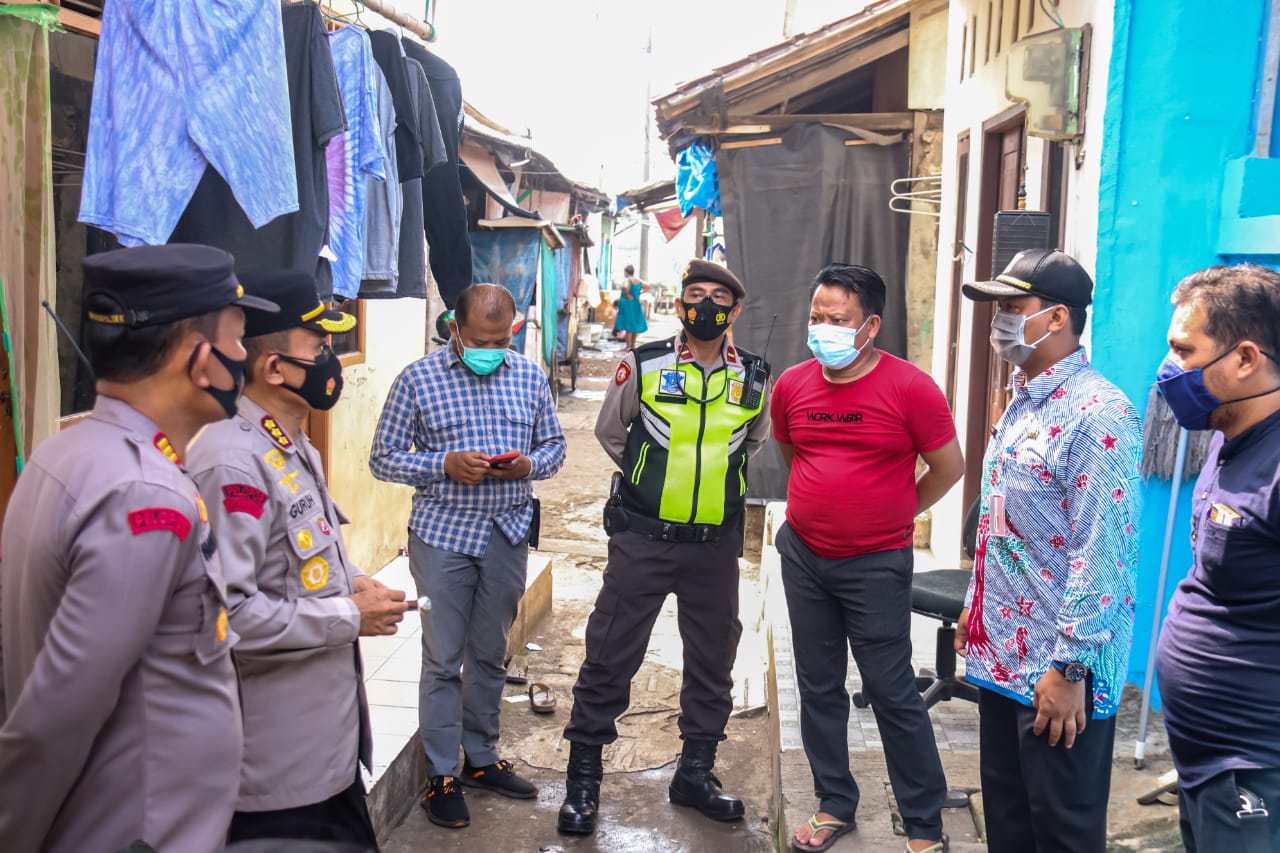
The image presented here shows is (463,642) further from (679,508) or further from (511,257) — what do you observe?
(511,257)

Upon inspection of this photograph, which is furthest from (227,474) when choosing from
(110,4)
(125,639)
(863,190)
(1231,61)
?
(863,190)

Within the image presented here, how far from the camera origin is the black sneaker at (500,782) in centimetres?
462

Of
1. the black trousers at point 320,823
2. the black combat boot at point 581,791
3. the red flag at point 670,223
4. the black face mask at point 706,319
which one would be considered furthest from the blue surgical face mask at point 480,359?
the red flag at point 670,223

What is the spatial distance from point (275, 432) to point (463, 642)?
1877 mm

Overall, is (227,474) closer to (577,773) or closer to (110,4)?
(110,4)

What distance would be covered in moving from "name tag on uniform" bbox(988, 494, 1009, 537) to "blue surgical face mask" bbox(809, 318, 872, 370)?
0.81m

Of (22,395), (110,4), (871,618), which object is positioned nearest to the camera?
(22,395)

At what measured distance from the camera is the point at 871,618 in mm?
3654

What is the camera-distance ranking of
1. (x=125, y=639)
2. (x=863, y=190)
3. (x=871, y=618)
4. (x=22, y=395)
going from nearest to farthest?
(x=125, y=639) < (x=22, y=395) < (x=871, y=618) < (x=863, y=190)

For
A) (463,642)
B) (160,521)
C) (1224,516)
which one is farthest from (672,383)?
(160,521)

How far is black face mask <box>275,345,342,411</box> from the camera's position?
2.90 m

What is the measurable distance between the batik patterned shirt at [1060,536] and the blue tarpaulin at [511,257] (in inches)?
356

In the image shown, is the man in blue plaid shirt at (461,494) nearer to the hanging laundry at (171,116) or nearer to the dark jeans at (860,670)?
the dark jeans at (860,670)

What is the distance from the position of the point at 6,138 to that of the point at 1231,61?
403 centimetres
